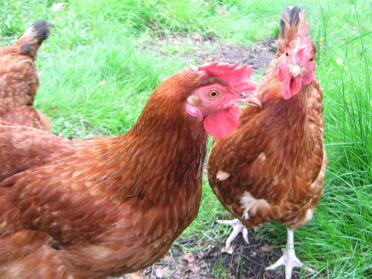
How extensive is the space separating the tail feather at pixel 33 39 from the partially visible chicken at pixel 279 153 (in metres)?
1.36

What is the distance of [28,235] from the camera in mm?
2160

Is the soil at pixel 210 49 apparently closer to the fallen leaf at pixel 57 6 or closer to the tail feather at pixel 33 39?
the fallen leaf at pixel 57 6

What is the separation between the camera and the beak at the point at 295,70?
2.31m

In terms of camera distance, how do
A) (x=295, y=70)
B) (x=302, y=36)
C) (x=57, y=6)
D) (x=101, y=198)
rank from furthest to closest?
1. (x=57, y=6)
2. (x=302, y=36)
3. (x=295, y=70)
4. (x=101, y=198)

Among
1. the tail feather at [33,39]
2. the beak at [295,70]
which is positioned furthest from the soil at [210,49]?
the beak at [295,70]

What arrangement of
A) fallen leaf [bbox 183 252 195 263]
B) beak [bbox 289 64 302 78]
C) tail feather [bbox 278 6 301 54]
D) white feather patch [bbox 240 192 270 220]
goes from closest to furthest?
beak [bbox 289 64 302 78] → white feather patch [bbox 240 192 270 220] → tail feather [bbox 278 6 301 54] → fallen leaf [bbox 183 252 195 263]

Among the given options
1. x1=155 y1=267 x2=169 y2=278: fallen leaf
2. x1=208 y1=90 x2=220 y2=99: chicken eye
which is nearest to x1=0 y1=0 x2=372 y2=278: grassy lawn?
x1=155 y1=267 x2=169 y2=278: fallen leaf

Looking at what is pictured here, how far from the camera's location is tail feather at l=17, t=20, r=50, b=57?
3.17 metres

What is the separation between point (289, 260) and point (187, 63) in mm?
2389

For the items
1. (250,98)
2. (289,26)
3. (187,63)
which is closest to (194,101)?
(250,98)

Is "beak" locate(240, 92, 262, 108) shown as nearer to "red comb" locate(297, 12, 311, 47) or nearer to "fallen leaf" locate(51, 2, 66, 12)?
"red comb" locate(297, 12, 311, 47)

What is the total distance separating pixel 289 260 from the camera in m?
2.94

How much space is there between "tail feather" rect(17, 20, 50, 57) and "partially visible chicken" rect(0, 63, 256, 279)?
3.57 feet

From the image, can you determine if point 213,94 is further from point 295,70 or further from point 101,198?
point 101,198
